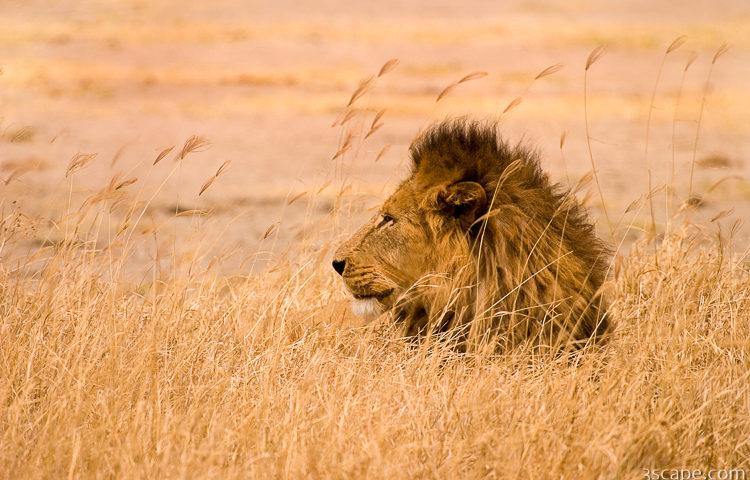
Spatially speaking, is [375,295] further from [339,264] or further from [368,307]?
[339,264]

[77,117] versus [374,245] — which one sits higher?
[374,245]

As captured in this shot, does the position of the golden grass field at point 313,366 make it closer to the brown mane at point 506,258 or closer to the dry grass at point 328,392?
the dry grass at point 328,392

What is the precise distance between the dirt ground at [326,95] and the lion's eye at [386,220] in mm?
1497

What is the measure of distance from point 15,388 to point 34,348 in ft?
0.64

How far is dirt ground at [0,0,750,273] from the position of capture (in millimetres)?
10047

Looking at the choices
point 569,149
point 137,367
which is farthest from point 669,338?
point 569,149

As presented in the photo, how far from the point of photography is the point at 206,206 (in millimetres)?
9844

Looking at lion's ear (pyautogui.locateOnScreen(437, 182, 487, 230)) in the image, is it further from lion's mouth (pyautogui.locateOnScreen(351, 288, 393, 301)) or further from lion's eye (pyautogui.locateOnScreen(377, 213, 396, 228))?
lion's mouth (pyautogui.locateOnScreen(351, 288, 393, 301))

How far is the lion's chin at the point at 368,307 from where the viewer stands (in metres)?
4.48

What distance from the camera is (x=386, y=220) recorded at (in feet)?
15.1

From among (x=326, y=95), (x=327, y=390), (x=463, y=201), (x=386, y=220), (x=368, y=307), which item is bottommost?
(x=326, y=95)

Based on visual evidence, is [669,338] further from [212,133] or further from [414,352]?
[212,133]

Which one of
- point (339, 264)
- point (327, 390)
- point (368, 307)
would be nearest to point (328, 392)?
point (327, 390)

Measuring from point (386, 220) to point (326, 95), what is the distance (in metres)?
11.0
